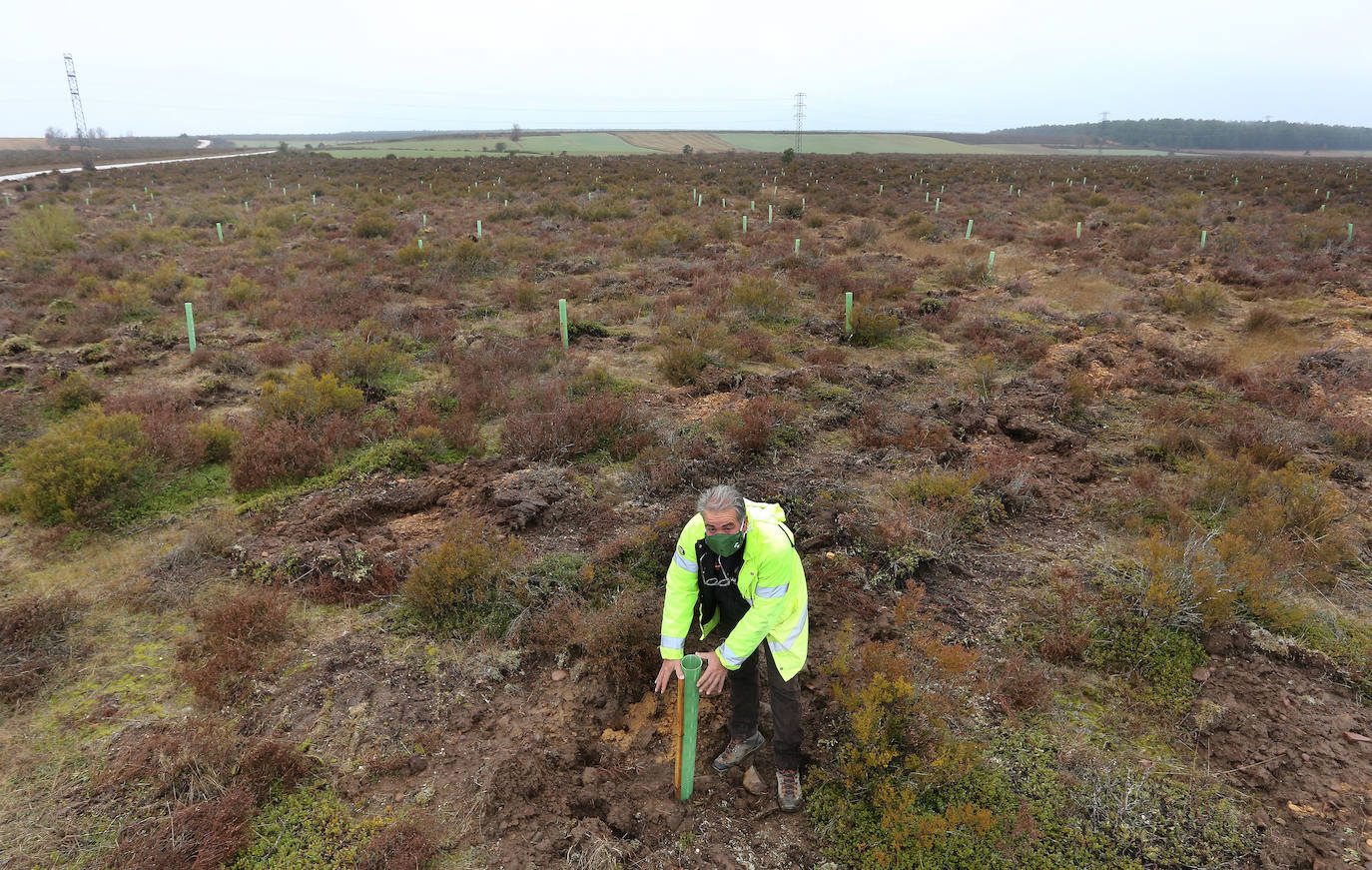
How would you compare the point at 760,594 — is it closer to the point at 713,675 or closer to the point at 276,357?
the point at 713,675

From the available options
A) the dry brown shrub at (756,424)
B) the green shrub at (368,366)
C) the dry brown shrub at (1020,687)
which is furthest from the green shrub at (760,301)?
the dry brown shrub at (1020,687)

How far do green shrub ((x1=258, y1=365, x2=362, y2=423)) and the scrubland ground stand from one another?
56mm

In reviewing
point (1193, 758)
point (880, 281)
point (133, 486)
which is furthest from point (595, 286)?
point (1193, 758)

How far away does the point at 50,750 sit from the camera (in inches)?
130

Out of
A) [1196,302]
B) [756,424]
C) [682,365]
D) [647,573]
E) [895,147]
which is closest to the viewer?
[647,573]

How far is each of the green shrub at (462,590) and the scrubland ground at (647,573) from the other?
0.02 m

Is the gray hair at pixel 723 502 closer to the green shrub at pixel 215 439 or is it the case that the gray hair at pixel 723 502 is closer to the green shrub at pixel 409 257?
the green shrub at pixel 215 439

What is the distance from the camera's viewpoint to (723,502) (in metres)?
2.77

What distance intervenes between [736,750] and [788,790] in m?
0.35

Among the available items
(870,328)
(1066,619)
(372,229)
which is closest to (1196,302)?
(870,328)

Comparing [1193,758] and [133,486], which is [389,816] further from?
[133,486]

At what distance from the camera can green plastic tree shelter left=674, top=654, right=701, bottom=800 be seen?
2836 mm

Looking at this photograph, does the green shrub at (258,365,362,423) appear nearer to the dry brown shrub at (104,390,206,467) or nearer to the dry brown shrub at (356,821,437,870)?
the dry brown shrub at (104,390,206,467)

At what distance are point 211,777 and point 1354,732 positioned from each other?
6.00 metres
